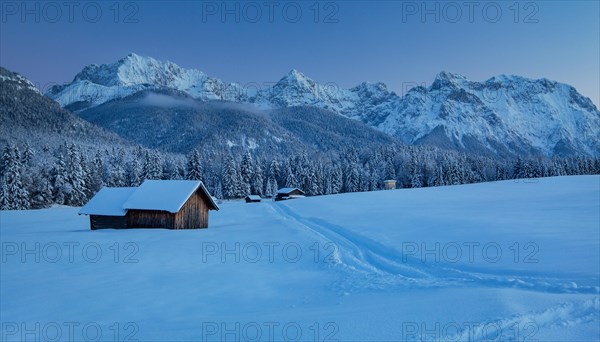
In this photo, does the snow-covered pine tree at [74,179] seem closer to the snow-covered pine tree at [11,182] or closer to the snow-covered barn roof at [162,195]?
the snow-covered pine tree at [11,182]

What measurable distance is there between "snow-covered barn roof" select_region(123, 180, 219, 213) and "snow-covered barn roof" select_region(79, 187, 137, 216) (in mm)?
1503

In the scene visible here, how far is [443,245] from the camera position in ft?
55.6

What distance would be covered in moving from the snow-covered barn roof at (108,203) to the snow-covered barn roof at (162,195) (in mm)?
1503

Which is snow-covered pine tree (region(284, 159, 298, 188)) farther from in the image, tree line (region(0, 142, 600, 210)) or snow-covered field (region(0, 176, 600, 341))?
snow-covered field (region(0, 176, 600, 341))

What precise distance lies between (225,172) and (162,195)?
55.8 m

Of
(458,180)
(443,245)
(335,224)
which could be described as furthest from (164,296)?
(458,180)

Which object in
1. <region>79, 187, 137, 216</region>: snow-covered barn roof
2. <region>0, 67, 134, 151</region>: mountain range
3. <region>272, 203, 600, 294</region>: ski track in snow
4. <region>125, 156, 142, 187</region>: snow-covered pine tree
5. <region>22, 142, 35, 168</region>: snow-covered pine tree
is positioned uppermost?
<region>0, 67, 134, 151</region>: mountain range

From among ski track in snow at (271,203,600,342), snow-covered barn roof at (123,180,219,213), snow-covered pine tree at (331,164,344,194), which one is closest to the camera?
ski track in snow at (271,203,600,342)

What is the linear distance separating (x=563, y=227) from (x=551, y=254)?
6837 mm

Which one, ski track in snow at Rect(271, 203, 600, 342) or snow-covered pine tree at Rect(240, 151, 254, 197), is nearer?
ski track in snow at Rect(271, 203, 600, 342)

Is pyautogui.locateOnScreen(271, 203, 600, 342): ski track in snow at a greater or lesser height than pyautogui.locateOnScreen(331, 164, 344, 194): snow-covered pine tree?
lesser

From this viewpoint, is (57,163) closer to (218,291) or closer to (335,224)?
(335,224)

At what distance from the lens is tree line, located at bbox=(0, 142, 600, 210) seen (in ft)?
208

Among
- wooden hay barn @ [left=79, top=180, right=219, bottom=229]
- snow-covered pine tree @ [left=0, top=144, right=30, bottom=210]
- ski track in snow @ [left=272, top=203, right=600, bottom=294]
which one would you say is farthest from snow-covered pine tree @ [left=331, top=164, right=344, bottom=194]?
ski track in snow @ [left=272, top=203, right=600, bottom=294]
